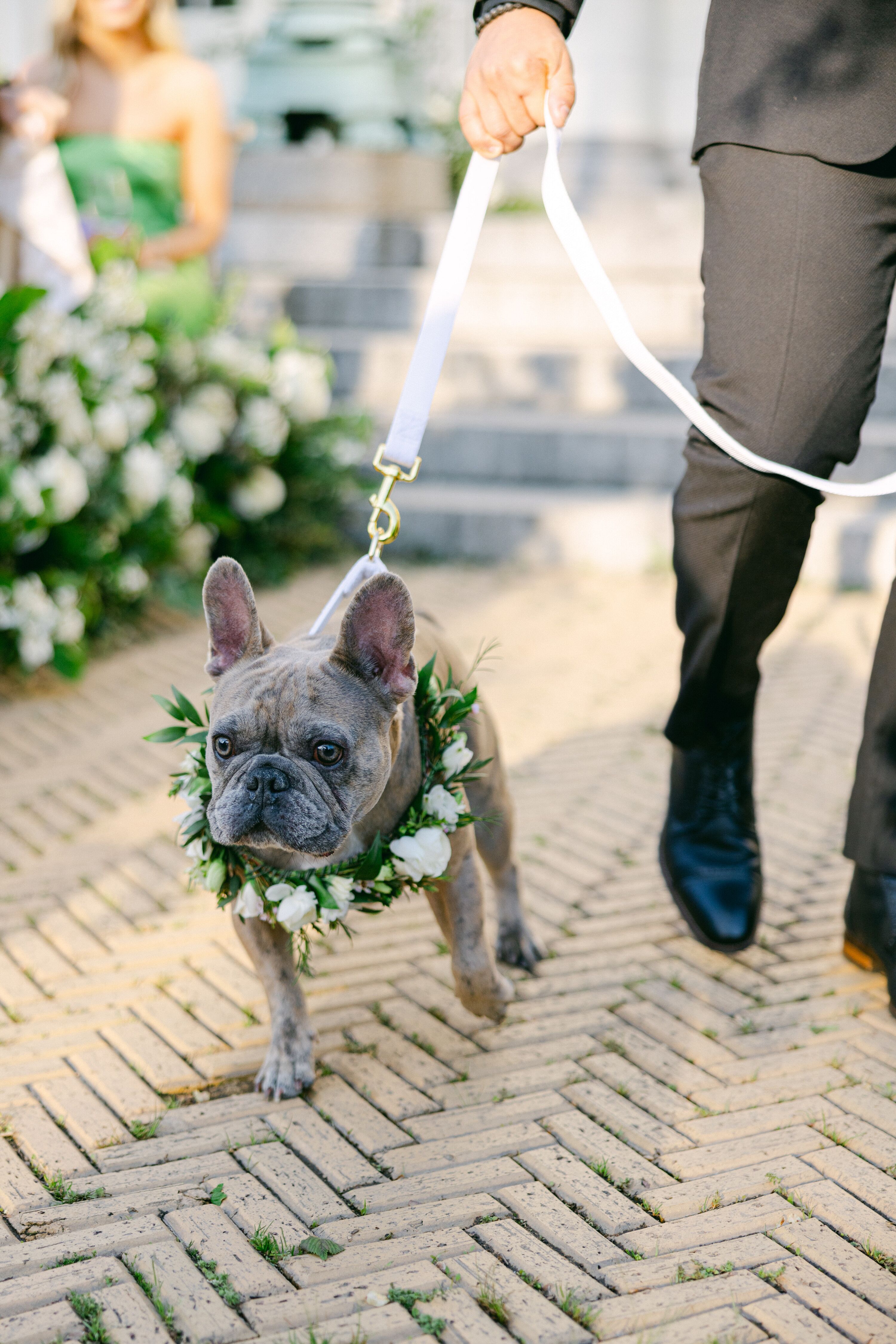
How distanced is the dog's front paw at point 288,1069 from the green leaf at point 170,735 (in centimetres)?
67

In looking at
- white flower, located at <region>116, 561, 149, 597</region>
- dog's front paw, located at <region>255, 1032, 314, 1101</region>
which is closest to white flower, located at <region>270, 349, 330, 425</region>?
white flower, located at <region>116, 561, 149, 597</region>

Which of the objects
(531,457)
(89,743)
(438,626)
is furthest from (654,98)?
(438,626)

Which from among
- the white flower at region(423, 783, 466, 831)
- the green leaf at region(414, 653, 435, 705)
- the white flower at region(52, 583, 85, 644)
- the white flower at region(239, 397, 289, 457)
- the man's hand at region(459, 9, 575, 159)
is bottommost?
the white flower at region(52, 583, 85, 644)

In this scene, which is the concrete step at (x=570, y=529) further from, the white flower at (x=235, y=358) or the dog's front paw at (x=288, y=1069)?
the dog's front paw at (x=288, y=1069)

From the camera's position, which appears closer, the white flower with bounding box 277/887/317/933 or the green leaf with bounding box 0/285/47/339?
the white flower with bounding box 277/887/317/933

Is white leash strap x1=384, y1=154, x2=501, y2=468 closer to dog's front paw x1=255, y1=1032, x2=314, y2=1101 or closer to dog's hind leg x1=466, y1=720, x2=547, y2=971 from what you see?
dog's hind leg x1=466, y1=720, x2=547, y2=971

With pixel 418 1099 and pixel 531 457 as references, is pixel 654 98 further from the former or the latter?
pixel 418 1099

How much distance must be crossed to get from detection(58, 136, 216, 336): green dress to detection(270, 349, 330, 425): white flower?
473 millimetres

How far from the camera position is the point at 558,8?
256cm

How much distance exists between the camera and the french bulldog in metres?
2.31

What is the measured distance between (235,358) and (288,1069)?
464 cm

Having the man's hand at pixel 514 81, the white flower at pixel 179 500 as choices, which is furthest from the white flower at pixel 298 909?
the white flower at pixel 179 500

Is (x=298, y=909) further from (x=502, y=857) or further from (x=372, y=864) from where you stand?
(x=502, y=857)

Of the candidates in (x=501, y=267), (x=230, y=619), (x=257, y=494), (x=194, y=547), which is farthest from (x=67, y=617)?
(x=501, y=267)
